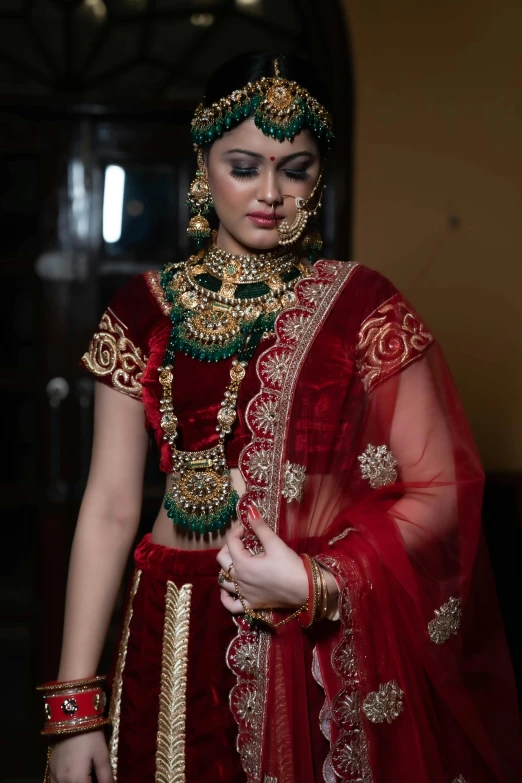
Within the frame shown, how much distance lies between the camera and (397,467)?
1.21 m

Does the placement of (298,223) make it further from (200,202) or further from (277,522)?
(277,522)

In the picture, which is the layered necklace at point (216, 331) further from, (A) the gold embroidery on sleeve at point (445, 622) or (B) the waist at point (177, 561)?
(A) the gold embroidery on sleeve at point (445, 622)

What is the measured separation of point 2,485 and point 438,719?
2081 millimetres

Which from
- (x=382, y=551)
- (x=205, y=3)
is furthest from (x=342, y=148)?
(x=382, y=551)

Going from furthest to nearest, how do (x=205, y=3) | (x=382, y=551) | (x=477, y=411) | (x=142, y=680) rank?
(x=205, y=3) → (x=477, y=411) → (x=142, y=680) → (x=382, y=551)

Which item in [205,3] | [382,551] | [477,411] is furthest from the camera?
[205,3]

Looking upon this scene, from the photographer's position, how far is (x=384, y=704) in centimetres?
113

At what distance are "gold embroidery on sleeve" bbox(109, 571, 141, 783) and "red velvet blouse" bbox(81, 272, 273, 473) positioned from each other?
196 mm

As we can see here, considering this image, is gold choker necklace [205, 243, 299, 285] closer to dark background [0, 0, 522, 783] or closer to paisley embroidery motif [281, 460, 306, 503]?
paisley embroidery motif [281, 460, 306, 503]

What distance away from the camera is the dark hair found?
1300 mm

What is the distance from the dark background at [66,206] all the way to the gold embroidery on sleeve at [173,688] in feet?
5.28

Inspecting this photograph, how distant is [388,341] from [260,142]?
0.32 meters

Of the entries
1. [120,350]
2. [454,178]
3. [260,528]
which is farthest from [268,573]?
[454,178]

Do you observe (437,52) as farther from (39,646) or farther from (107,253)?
(39,646)
